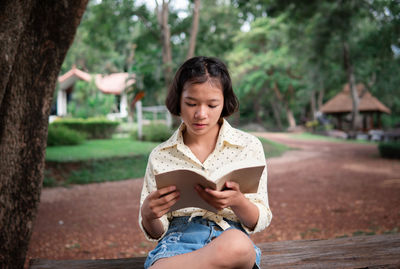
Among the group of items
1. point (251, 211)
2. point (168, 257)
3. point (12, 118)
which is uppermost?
point (12, 118)

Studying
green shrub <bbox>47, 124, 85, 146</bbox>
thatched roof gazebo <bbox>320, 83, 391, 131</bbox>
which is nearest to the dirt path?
green shrub <bbox>47, 124, 85, 146</bbox>

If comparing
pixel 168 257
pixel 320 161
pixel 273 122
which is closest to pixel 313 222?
pixel 168 257

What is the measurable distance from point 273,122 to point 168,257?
97.5 feet

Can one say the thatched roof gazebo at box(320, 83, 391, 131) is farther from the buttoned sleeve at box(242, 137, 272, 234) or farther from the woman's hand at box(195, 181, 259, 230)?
the woman's hand at box(195, 181, 259, 230)

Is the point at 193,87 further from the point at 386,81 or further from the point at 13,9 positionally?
the point at 386,81

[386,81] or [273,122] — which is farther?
[273,122]

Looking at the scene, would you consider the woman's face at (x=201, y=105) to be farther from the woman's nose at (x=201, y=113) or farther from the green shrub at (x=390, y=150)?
the green shrub at (x=390, y=150)

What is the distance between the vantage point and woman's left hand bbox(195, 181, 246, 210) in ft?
4.49

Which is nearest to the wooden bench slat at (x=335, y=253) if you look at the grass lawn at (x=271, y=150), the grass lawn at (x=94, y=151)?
the grass lawn at (x=94, y=151)

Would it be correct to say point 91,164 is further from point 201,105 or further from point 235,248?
point 235,248

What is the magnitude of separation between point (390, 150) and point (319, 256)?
10.8 metres

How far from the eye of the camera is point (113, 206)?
19.3 feet

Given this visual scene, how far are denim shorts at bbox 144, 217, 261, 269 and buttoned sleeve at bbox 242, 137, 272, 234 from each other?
140 mm

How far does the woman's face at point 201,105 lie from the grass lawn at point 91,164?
6.55 m
